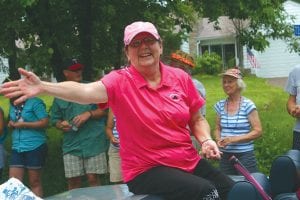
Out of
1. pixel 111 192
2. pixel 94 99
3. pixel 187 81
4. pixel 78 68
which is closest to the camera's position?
pixel 94 99

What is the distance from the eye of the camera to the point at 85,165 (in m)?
6.17

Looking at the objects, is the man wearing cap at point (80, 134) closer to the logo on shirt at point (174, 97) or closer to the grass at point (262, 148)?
the grass at point (262, 148)

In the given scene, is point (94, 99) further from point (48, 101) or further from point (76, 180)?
point (48, 101)

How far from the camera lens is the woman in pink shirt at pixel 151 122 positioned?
3.11 meters

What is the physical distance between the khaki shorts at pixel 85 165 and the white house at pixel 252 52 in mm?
25630

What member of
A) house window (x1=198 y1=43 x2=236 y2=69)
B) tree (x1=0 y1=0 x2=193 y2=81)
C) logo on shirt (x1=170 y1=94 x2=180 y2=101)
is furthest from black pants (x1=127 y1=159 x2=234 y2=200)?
house window (x1=198 y1=43 x2=236 y2=69)

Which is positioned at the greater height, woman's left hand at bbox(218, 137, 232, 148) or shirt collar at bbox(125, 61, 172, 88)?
shirt collar at bbox(125, 61, 172, 88)

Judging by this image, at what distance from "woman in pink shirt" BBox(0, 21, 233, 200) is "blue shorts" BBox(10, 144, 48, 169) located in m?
3.00

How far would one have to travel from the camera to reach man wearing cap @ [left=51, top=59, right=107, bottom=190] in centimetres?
607

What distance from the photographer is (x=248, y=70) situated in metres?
34.1

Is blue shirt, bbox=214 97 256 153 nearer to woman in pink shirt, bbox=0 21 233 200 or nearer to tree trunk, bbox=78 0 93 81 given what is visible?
woman in pink shirt, bbox=0 21 233 200

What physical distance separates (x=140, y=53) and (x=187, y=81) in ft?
1.19

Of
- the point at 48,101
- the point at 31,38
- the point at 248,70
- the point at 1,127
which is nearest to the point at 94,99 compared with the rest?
the point at 1,127

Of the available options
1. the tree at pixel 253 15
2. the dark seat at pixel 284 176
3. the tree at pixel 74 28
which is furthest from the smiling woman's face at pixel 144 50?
the tree at pixel 253 15
